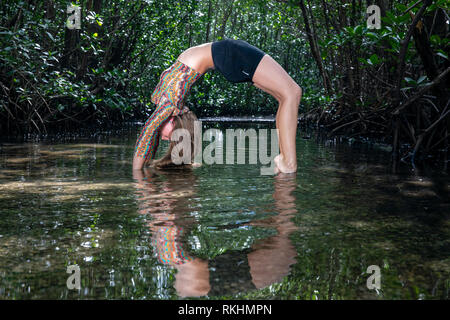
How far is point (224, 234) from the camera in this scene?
2.14 meters

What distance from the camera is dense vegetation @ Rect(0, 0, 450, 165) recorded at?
4664mm

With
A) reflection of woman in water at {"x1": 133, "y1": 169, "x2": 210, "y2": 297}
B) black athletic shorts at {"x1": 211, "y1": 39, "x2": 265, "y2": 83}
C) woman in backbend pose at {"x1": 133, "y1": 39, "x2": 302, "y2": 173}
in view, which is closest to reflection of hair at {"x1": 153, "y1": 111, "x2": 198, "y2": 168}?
woman in backbend pose at {"x1": 133, "y1": 39, "x2": 302, "y2": 173}

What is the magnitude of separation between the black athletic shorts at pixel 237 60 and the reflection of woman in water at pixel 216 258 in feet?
4.04

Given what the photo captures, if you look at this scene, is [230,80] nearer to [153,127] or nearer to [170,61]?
[153,127]

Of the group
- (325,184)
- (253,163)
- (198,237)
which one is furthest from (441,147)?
(198,237)

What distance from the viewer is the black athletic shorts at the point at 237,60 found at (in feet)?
12.5

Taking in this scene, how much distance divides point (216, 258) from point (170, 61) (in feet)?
33.4

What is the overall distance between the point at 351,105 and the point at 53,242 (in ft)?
22.6

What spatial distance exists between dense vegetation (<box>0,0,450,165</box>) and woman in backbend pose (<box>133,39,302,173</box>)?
1.07m

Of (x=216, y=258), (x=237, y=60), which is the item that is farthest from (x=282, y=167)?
(x=216, y=258)

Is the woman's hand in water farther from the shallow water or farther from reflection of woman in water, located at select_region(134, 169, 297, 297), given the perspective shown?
reflection of woman in water, located at select_region(134, 169, 297, 297)

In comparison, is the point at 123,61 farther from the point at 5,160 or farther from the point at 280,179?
the point at 280,179

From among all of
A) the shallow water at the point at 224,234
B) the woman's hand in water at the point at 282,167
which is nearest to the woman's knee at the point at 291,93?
the woman's hand in water at the point at 282,167

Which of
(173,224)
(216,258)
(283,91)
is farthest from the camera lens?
(283,91)
